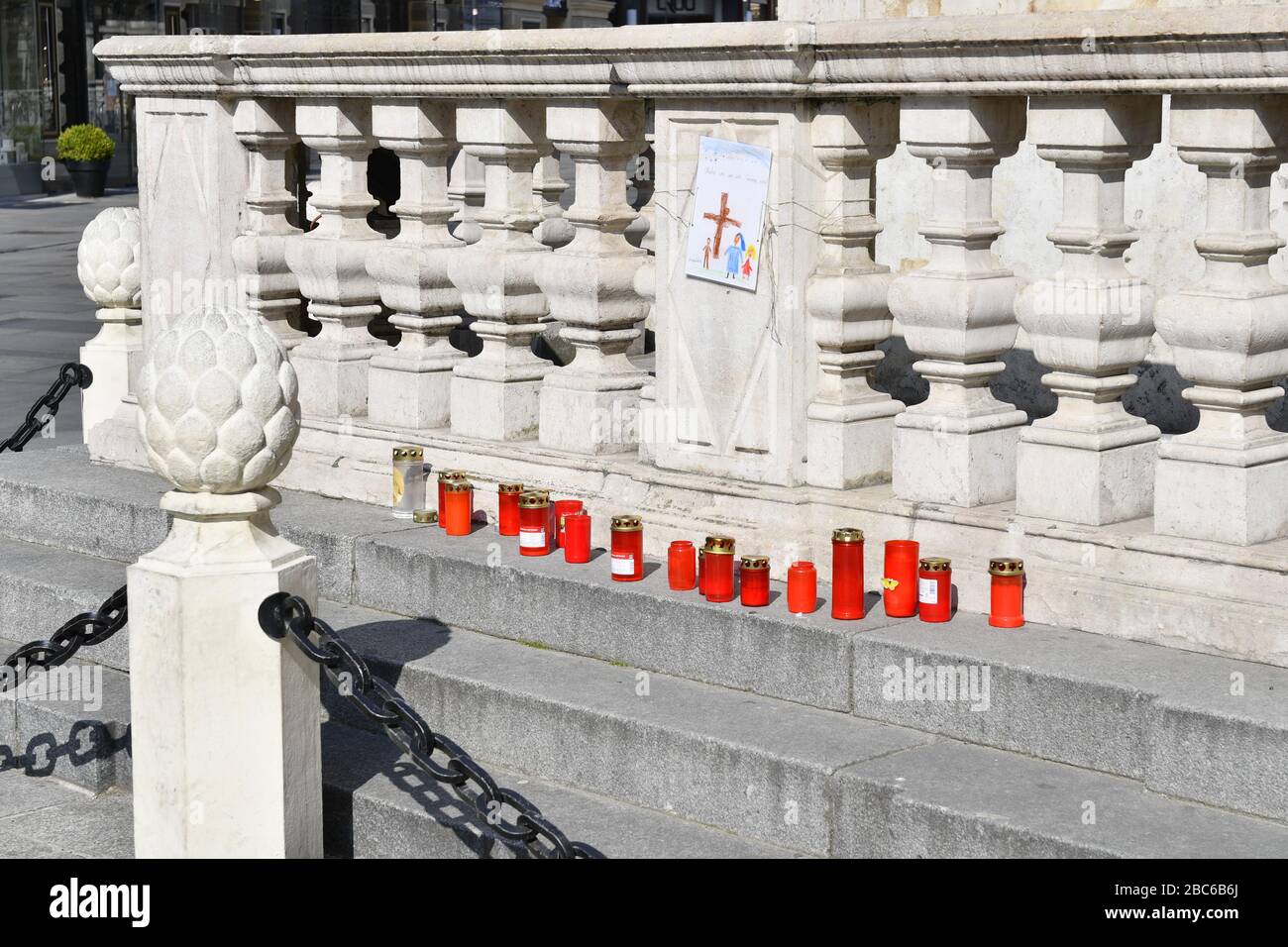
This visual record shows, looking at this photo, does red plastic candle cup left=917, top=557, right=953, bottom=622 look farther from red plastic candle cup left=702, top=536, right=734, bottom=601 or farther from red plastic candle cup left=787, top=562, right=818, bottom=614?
red plastic candle cup left=702, top=536, right=734, bottom=601

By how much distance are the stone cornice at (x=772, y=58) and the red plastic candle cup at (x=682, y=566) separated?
1.26 meters

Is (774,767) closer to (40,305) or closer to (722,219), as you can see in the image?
(722,219)

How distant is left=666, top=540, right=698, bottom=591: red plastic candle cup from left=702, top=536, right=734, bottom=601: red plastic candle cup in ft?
0.36

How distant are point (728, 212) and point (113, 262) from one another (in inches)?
138

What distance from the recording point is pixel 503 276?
6477 millimetres

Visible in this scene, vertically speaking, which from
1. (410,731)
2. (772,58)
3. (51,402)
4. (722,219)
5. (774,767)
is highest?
(772,58)

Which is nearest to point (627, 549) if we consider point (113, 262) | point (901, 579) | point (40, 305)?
point (901, 579)

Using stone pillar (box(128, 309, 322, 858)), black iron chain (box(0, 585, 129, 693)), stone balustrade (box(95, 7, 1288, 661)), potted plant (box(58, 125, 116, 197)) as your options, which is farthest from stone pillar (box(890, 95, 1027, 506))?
potted plant (box(58, 125, 116, 197))

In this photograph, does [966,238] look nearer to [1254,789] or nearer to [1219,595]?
[1219,595]

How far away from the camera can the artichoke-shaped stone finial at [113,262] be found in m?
8.15

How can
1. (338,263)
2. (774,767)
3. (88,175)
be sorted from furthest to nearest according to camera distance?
(88,175)
(338,263)
(774,767)

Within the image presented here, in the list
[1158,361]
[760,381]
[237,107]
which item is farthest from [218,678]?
[1158,361]
